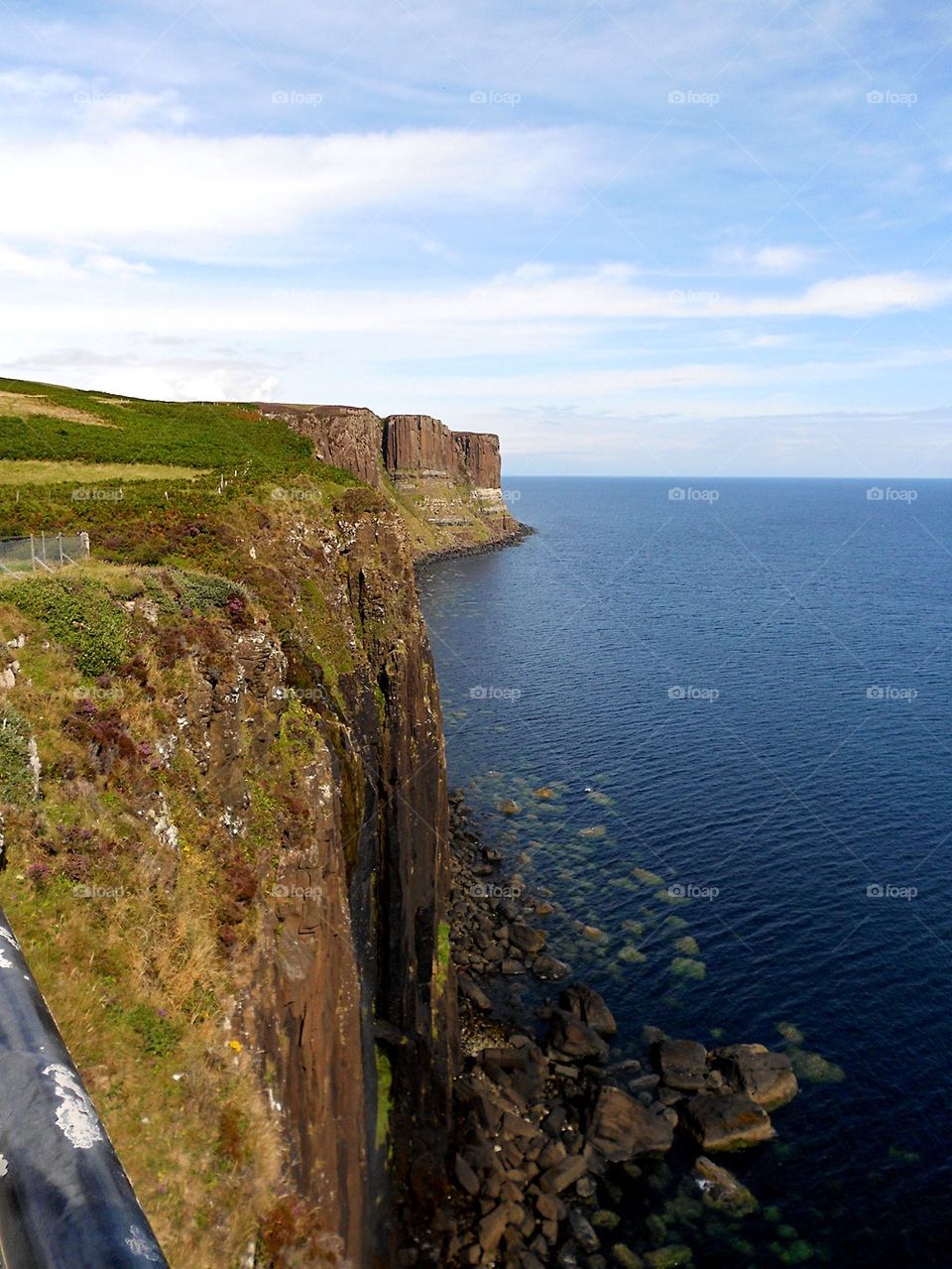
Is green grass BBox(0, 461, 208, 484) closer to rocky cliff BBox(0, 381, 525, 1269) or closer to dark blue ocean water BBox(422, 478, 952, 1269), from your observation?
rocky cliff BBox(0, 381, 525, 1269)

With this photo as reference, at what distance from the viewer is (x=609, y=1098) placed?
Result: 113 ft

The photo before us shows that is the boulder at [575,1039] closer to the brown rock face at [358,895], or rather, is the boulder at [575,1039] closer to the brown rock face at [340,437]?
the brown rock face at [358,895]

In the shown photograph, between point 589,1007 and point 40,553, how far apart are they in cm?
3207

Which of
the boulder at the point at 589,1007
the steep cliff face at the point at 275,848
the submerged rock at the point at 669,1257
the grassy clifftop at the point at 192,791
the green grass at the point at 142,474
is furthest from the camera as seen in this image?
the boulder at the point at 589,1007

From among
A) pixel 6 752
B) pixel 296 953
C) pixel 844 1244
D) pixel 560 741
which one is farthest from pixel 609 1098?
pixel 560 741

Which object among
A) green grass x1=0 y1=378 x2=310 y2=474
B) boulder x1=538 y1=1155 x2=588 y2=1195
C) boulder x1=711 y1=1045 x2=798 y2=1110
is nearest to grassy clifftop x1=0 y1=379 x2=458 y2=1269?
green grass x1=0 y1=378 x2=310 y2=474

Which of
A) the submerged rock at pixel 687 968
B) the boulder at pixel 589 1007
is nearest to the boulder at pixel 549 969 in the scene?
the boulder at pixel 589 1007

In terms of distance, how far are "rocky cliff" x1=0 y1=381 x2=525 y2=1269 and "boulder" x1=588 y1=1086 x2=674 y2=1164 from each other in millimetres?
6445

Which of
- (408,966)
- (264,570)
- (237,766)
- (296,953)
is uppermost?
(264,570)

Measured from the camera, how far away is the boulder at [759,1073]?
35219 millimetres

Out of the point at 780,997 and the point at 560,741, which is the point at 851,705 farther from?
the point at 780,997

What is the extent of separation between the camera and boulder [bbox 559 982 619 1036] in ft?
129

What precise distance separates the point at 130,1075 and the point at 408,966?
67.3 ft

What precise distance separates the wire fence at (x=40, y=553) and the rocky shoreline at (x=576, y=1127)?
25.4 metres
